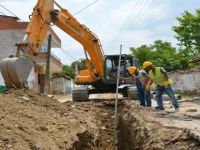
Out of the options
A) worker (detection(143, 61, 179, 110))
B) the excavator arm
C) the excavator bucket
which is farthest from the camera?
worker (detection(143, 61, 179, 110))

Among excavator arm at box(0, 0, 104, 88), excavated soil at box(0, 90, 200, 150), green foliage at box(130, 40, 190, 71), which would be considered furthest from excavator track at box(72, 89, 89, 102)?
green foliage at box(130, 40, 190, 71)

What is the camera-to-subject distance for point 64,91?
51062 millimetres

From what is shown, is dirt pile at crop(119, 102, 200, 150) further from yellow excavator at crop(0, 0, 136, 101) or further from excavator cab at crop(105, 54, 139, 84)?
excavator cab at crop(105, 54, 139, 84)

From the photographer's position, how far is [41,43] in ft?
47.5

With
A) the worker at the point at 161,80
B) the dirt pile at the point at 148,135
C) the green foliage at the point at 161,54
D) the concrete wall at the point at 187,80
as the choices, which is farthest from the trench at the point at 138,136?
the green foliage at the point at 161,54

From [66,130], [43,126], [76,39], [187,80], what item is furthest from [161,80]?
[187,80]

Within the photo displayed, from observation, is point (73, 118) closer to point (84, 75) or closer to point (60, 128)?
point (60, 128)

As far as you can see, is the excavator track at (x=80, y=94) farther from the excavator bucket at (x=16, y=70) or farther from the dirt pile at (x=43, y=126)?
the excavator bucket at (x=16, y=70)

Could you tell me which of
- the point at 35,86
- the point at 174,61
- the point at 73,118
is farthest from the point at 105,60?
the point at 174,61

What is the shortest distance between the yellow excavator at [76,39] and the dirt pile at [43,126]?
2.45 ft

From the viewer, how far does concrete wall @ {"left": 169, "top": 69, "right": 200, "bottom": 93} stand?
96.4ft

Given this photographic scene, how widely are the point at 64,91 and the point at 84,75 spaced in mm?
30688

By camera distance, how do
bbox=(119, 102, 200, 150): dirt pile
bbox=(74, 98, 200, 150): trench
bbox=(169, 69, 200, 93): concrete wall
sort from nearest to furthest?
bbox=(119, 102, 200, 150): dirt pile
bbox=(74, 98, 200, 150): trench
bbox=(169, 69, 200, 93): concrete wall

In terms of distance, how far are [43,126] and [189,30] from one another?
31663 millimetres
